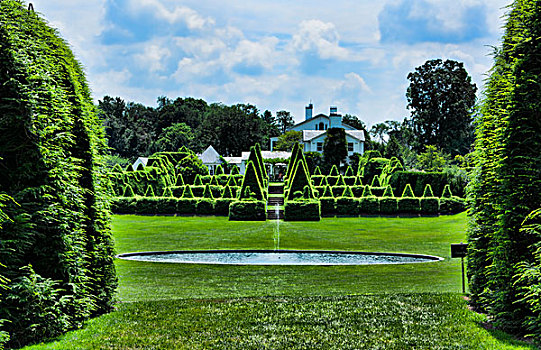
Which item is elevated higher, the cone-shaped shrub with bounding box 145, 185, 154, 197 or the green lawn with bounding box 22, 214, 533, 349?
the cone-shaped shrub with bounding box 145, 185, 154, 197

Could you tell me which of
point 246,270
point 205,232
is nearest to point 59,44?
point 246,270

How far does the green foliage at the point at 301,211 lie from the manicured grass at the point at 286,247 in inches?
31.8

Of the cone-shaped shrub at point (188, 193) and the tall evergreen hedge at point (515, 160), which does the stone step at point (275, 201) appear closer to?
the cone-shaped shrub at point (188, 193)

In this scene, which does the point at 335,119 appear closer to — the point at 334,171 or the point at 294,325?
the point at 334,171

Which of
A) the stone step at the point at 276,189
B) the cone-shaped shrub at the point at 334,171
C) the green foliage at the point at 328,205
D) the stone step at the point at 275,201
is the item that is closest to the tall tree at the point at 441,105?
the cone-shaped shrub at the point at 334,171

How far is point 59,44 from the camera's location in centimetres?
821

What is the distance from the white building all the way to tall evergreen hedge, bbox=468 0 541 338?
Answer: 64598 millimetres

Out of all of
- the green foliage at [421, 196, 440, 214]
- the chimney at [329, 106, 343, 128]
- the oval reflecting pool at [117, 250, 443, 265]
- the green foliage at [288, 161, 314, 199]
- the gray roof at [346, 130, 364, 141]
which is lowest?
the oval reflecting pool at [117, 250, 443, 265]

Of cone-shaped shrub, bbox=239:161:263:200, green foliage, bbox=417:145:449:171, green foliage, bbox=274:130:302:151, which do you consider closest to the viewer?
cone-shaped shrub, bbox=239:161:263:200

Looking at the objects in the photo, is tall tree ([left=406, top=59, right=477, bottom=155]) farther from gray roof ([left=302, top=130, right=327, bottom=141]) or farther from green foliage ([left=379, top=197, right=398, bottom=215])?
green foliage ([left=379, top=197, right=398, bottom=215])

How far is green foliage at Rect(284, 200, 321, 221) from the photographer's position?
31750mm

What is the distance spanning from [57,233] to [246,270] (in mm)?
7583

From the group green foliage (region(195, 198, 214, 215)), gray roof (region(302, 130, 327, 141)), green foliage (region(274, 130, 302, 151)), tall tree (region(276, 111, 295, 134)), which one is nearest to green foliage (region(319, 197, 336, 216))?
green foliage (region(195, 198, 214, 215))

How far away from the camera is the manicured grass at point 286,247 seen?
11.5 meters
